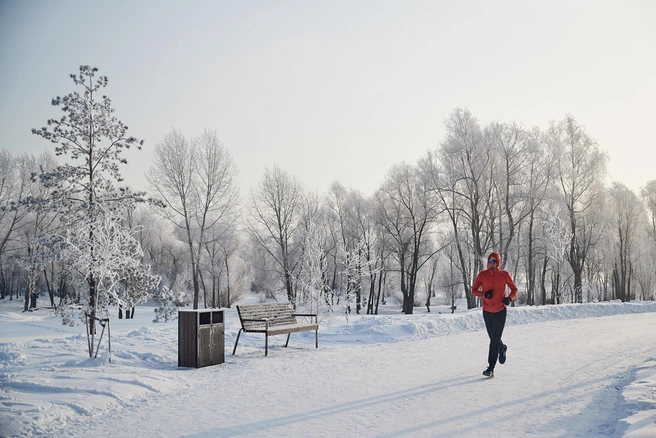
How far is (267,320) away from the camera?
388 inches

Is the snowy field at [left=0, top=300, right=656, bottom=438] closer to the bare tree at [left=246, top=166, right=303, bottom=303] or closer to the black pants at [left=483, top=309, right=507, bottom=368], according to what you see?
the black pants at [left=483, top=309, right=507, bottom=368]

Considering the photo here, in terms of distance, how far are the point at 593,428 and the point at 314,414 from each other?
2850 mm

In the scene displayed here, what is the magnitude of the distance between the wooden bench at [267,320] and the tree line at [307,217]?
266 centimetres

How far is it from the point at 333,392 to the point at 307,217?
33.1 metres

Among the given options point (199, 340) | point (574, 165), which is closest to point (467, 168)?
point (574, 165)

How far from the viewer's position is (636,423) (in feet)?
13.9

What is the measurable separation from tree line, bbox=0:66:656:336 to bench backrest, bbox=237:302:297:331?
2.59 meters

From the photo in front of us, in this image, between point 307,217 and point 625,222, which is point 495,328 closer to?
point 307,217

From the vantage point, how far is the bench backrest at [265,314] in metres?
10.4

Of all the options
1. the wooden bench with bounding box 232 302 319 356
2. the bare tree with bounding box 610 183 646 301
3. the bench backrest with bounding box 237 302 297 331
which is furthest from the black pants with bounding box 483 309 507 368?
the bare tree with bounding box 610 183 646 301

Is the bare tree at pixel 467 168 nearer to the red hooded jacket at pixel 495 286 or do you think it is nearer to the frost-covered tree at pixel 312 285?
the frost-covered tree at pixel 312 285

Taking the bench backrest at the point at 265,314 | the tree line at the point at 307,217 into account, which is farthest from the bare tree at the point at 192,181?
the bench backrest at the point at 265,314

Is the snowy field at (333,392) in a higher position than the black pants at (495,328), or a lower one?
lower

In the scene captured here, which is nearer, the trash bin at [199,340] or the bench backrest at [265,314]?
the trash bin at [199,340]
